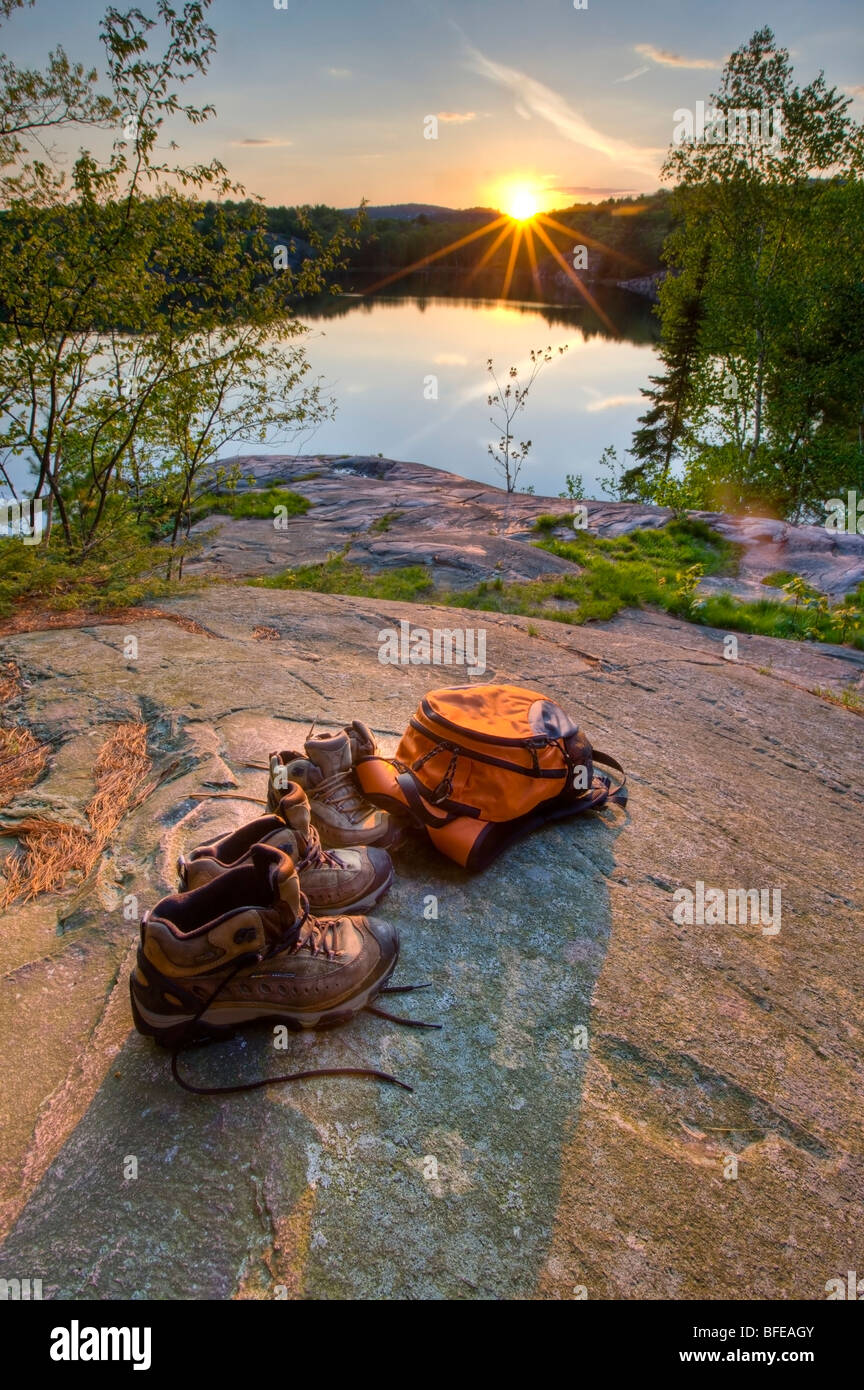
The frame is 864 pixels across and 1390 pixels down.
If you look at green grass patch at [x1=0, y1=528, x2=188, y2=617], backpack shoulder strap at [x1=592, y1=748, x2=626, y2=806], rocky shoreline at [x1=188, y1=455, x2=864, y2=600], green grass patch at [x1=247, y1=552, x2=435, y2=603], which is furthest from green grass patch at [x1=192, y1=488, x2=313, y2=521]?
backpack shoulder strap at [x1=592, y1=748, x2=626, y2=806]

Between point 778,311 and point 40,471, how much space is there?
2196 cm

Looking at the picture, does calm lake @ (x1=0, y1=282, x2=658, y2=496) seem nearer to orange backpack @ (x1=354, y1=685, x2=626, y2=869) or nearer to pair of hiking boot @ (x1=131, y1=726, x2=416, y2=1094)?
orange backpack @ (x1=354, y1=685, x2=626, y2=869)

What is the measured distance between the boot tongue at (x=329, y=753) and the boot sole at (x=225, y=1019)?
89 cm

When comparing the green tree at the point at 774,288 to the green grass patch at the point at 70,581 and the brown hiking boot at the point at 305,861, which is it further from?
the brown hiking boot at the point at 305,861

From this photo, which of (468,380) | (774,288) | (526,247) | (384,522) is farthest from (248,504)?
(526,247)

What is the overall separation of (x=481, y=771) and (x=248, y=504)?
1229cm

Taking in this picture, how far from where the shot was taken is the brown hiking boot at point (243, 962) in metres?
1.94

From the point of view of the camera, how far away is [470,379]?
39594 mm

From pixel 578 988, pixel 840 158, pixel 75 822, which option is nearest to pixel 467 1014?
pixel 578 988

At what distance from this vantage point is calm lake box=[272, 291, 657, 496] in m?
28.2

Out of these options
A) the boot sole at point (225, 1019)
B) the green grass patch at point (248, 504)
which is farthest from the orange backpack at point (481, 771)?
the green grass patch at point (248, 504)

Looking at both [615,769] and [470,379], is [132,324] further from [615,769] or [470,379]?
[470,379]

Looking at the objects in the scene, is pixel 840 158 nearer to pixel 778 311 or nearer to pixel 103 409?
pixel 778 311

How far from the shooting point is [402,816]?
295cm
